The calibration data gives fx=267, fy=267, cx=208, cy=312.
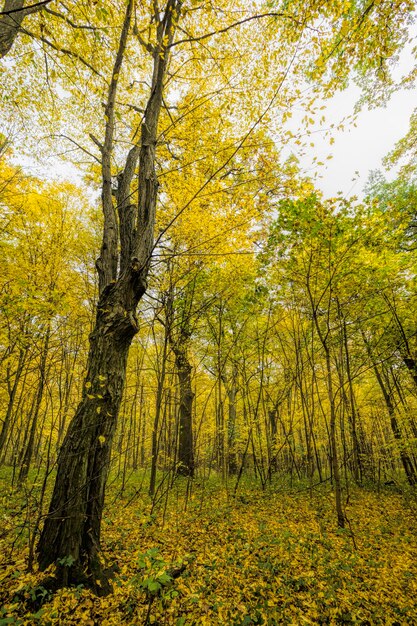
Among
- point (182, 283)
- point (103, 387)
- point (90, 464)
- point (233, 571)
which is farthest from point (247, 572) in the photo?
point (182, 283)

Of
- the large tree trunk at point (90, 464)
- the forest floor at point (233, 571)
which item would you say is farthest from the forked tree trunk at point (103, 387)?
the forest floor at point (233, 571)

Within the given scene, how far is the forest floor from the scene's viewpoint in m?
2.28

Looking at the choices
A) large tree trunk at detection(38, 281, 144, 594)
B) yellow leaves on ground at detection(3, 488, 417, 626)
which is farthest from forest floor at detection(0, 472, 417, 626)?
large tree trunk at detection(38, 281, 144, 594)

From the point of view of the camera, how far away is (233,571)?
322cm

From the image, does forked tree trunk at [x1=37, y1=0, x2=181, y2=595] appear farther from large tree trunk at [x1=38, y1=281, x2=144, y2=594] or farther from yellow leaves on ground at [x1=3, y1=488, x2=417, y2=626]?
yellow leaves on ground at [x1=3, y1=488, x2=417, y2=626]

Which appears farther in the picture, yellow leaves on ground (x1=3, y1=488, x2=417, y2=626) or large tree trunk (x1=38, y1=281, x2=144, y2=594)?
large tree trunk (x1=38, y1=281, x2=144, y2=594)

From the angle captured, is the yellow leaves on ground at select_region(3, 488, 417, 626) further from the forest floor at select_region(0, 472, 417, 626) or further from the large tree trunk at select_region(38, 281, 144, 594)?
the large tree trunk at select_region(38, 281, 144, 594)

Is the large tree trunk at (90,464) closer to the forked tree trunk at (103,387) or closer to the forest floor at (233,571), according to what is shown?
the forked tree trunk at (103,387)

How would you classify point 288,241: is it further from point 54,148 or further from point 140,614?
point 140,614

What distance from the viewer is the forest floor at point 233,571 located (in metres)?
2.28

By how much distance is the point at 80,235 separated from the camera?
8.10 metres

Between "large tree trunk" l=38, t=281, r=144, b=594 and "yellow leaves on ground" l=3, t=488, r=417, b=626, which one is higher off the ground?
"large tree trunk" l=38, t=281, r=144, b=594

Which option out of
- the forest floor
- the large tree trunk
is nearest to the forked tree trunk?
the large tree trunk

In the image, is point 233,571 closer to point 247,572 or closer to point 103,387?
point 247,572
